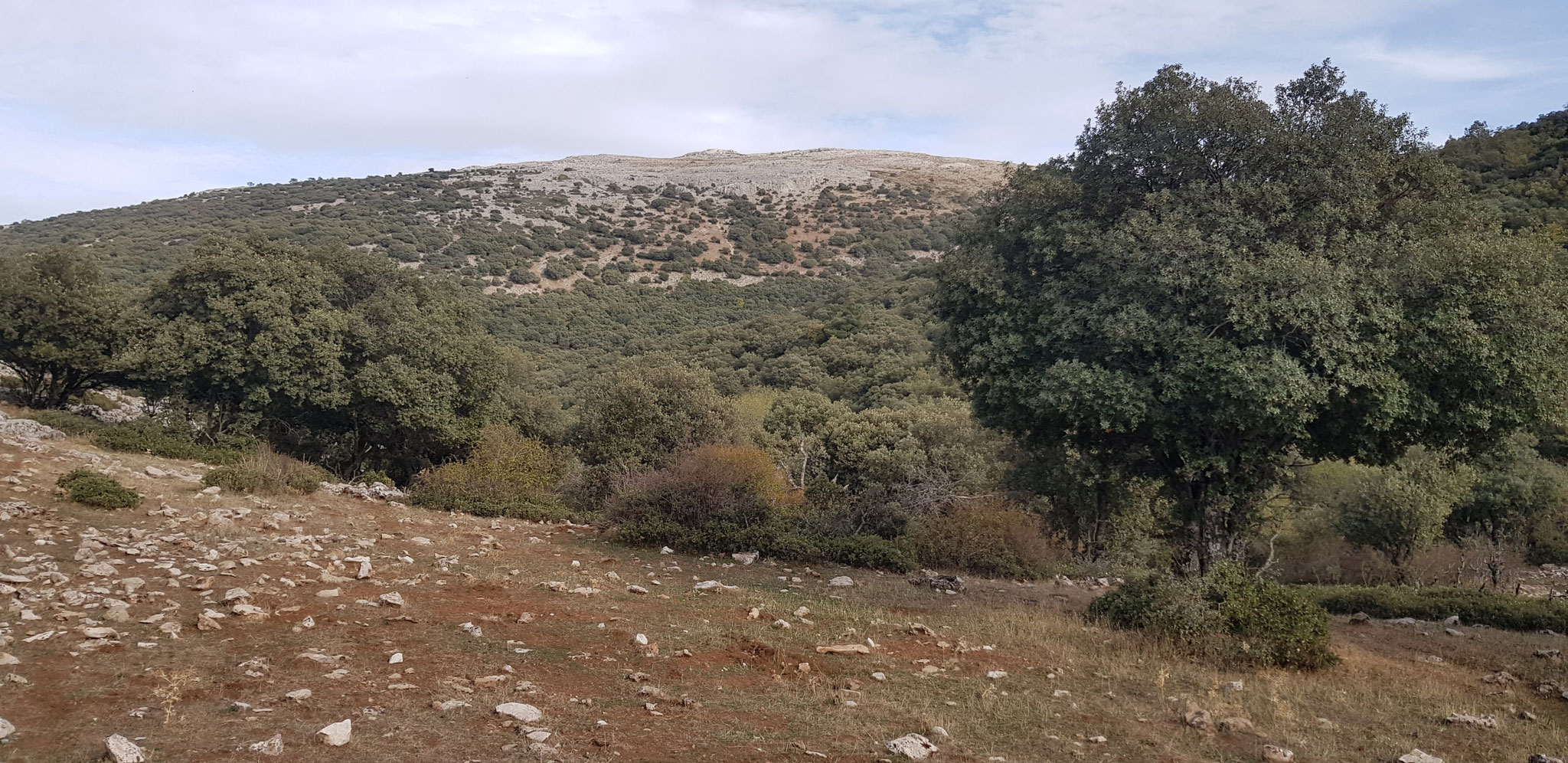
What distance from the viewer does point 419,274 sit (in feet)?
93.3

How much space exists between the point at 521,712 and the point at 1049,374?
7469 millimetres

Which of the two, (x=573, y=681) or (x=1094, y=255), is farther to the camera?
(x=1094, y=255)

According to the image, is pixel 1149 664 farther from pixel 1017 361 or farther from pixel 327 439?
pixel 327 439

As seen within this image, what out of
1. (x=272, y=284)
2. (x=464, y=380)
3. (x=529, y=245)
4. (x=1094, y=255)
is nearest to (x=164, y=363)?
(x=272, y=284)

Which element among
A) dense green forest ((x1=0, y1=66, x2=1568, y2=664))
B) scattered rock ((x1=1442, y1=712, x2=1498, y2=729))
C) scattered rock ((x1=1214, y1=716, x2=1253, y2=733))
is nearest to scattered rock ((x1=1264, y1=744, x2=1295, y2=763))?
scattered rock ((x1=1214, y1=716, x2=1253, y2=733))

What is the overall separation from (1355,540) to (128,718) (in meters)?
26.8

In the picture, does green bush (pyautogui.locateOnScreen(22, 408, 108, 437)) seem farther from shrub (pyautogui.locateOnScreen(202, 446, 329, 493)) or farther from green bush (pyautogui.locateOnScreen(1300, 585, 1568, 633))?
green bush (pyautogui.locateOnScreen(1300, 585, 1568, 633))

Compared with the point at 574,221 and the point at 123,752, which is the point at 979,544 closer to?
the point at 123,752

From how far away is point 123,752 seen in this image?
17.0ft

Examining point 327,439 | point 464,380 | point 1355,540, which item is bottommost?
point 1355,540

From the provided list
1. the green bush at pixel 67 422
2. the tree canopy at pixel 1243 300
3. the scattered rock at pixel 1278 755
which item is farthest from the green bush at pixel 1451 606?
the green bush at pixel 67 422

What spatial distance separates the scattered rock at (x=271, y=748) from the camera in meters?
5.40

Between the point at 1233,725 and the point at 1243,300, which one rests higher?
the point at 1243,300

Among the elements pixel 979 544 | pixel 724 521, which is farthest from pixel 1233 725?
pixel 724 521
